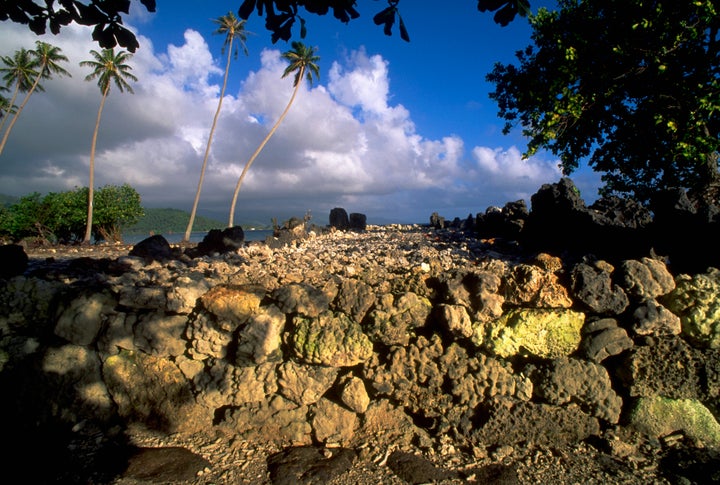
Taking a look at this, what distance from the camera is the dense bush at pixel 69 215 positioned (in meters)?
22.5

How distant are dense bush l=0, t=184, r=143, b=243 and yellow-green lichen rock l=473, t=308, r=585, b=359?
24.2 m

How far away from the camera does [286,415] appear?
3.71 m

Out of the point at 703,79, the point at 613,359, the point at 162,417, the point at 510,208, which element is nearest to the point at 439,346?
the point at 613,359

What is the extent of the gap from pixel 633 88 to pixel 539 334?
8594mm

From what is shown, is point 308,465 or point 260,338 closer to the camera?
point 308,465

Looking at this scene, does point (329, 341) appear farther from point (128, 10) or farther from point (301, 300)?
point (128, 10)

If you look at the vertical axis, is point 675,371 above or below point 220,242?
below

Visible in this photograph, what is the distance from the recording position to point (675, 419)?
11.7 feet

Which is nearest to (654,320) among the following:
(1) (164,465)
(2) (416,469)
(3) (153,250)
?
(2) (416,469)

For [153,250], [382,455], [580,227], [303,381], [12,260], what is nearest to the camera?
[382,455]

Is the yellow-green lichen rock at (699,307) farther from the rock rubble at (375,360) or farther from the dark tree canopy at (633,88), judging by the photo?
the dark tree canopy at (633,88)

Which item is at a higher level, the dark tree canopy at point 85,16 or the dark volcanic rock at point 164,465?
the dark tree canopy at point 85,16

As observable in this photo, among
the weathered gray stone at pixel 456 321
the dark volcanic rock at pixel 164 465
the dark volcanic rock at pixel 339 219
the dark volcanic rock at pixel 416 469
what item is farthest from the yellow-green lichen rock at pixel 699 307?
the dark volcanic rock at pixel 339 219

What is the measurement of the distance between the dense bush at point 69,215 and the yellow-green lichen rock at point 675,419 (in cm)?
2514
